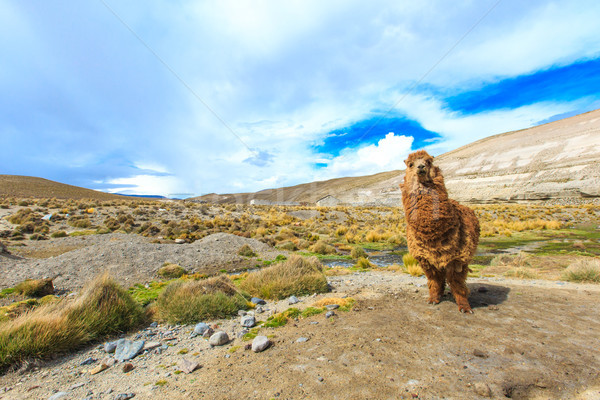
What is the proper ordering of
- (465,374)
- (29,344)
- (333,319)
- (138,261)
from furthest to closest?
(138,261) → (333,319) → (29,344) → (465,374)

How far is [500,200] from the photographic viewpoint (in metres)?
52.3

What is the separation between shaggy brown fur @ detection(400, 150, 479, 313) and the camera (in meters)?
4.98

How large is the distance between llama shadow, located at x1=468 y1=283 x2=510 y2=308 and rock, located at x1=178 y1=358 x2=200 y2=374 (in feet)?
17.4

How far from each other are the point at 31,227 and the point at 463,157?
88.1 meters

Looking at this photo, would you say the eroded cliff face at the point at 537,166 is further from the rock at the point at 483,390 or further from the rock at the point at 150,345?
the rock at the point at 150,345

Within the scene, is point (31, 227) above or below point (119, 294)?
above

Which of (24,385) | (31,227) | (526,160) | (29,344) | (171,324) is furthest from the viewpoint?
(526,160)

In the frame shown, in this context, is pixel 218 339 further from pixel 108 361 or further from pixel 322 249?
pixel 322 249

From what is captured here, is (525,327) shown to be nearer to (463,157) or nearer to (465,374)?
(465,374)

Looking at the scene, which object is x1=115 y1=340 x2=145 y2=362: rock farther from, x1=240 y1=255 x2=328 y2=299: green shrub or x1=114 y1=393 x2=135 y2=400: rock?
x1=240 y1=255 x2=328 y2=299: green shrub

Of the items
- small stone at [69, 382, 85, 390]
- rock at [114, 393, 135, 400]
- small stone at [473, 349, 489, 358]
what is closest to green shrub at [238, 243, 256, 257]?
small stone at [69, 382, 85, 390]

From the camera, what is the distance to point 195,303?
5.87 meters

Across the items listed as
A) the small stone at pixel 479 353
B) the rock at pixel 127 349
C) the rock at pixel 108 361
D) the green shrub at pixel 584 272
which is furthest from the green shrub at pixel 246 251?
the green shrub at pixel 584 272

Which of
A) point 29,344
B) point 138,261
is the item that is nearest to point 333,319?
point 29,344
